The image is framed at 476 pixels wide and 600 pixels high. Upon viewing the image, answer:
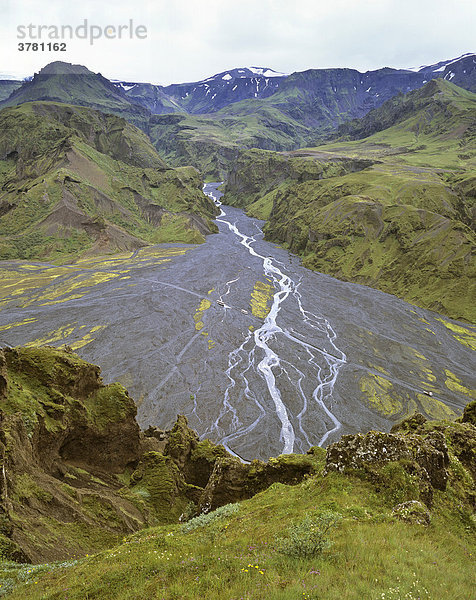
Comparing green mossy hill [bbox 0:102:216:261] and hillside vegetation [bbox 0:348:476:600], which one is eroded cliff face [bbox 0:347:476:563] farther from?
green mossy hill [bbox 0:102:216:261]

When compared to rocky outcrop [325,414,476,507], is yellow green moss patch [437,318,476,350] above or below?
below

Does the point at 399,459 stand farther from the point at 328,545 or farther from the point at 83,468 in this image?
the point at 83,468

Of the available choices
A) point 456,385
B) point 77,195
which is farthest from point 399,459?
point 77,195

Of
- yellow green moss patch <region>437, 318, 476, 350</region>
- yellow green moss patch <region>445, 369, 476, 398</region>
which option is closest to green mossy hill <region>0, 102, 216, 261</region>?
yellow green moss patch <region>437, 318, 476, 350</region>

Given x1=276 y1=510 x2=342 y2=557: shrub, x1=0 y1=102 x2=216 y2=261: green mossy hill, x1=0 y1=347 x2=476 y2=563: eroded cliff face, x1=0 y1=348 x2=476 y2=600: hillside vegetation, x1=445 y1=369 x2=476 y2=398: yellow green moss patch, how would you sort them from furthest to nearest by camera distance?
x1=0 y1=102 x2=216 y2=261: green mossy hill < x1=445 y1=369 x2=476 y2=398: yellow green moss patch < x1=0 y1=347 x2=476 y2=563: eroded cliff face < x1=276 y1=510 x2=342 y2=557: shrub < x1=0 y1=348 x2=476 y2=600: hillside vegetation

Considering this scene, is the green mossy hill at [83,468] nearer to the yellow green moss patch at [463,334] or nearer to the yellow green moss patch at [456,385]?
the yellow green moss patch at [456,385]

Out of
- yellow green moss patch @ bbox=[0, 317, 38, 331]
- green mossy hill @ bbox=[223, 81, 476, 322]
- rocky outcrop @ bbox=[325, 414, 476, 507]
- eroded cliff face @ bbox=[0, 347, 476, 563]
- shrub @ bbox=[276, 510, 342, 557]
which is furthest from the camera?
green mossy hill @ bbox=[223, 81, 476, 322]
